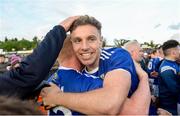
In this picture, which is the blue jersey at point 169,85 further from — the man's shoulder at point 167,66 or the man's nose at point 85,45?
the man's nose at point 85,45

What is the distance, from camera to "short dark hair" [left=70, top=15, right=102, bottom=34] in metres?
2.53

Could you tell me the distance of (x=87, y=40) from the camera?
254cm

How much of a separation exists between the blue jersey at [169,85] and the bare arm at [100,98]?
14.7ft

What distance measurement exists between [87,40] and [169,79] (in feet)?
14.1

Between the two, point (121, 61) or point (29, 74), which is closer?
point (29, 74)

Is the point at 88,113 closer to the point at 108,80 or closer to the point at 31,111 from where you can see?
the point at 108,80

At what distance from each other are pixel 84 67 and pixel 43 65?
666 mm

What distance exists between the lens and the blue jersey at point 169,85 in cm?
661

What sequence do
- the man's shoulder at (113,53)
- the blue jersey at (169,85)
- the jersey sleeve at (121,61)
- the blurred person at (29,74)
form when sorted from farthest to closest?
the blue jersey at (169,85)
the man's shoulder at (113,53)
the jersey sleeve at (121,61)
the blurred person at (29,74)

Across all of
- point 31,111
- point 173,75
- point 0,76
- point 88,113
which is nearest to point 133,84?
point 88,113

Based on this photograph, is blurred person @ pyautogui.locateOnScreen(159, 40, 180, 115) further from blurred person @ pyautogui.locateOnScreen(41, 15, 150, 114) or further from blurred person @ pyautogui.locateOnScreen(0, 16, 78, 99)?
blurred person @ pyautogui.locateOnScreen(0, 16, 78, 99)

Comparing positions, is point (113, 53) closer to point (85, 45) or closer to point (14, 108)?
point (85, 45)

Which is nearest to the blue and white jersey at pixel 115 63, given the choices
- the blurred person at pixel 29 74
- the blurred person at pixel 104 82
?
the blurred person at pixel 104 82

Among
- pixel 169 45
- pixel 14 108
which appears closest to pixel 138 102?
pixel 14 108
